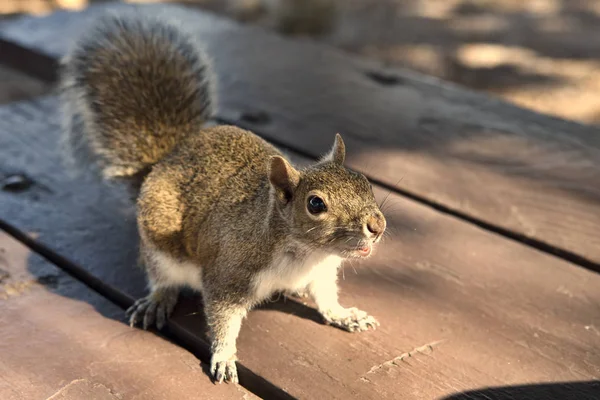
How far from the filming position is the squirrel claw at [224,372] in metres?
1.44

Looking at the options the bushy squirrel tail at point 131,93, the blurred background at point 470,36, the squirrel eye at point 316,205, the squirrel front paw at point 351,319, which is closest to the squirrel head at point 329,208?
the squirrel eye at point 316,205

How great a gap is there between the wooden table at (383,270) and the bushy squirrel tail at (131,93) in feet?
0.48

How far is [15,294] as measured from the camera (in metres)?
1.66

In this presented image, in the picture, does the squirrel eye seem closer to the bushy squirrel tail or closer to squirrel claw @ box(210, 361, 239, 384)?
squirrel claw @ box(210, 361, 239, 384)

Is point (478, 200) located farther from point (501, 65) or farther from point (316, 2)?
point (316, 2)

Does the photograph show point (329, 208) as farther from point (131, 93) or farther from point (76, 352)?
point (131, 93)

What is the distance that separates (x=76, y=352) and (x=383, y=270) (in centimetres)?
71

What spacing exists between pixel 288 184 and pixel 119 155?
22.2 inches

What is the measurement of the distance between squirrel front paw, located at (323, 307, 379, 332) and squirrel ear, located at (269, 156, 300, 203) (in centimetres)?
26

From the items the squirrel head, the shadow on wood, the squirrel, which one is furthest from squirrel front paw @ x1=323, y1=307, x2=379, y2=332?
the shadow on wood

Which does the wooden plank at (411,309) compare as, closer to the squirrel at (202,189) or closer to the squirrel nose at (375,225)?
the squirrel at (202,189)

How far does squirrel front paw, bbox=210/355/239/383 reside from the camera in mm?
1439

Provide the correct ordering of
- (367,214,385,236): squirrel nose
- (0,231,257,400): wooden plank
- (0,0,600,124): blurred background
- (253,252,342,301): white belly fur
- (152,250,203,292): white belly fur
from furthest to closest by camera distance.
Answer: (0,0,600,124): blurred background, (152,250,203,292): white belly fur, (253,252,342,301): white belly fur, (367,214,385,236): squirrel nose, (0,231,257,400): wooden plank

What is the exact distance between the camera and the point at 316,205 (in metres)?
1.55
